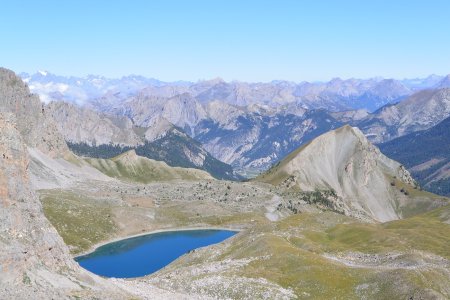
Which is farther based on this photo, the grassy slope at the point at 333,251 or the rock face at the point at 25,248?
the grassy slope at the point at 333,251

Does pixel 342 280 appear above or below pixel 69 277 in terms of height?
below

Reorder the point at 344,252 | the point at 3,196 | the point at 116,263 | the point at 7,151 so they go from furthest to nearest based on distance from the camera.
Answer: the point at 116,263 → the point at 344,252 → the point at 7,151 → the point at 3,196

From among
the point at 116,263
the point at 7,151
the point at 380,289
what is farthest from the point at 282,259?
the point at 116,263

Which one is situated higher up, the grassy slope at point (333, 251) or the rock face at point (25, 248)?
the rock face at point (25, 248)

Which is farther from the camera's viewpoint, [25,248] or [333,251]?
[333,251]

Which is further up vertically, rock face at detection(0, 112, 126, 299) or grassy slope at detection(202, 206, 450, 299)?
rock face at detection(0, 112, 126, 299)

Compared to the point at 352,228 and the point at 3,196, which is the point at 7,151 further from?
the point at 352,228

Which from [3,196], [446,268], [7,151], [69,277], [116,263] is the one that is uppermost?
[7,151]

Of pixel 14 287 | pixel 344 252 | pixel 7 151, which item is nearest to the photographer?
pixel 14 287

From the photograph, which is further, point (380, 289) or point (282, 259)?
point (282, 259)

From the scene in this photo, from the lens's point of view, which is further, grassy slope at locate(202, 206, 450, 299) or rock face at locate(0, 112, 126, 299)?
grassy slope at locate(202, 206, 450, 299)

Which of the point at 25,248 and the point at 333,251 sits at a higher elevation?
the point at 25,248
